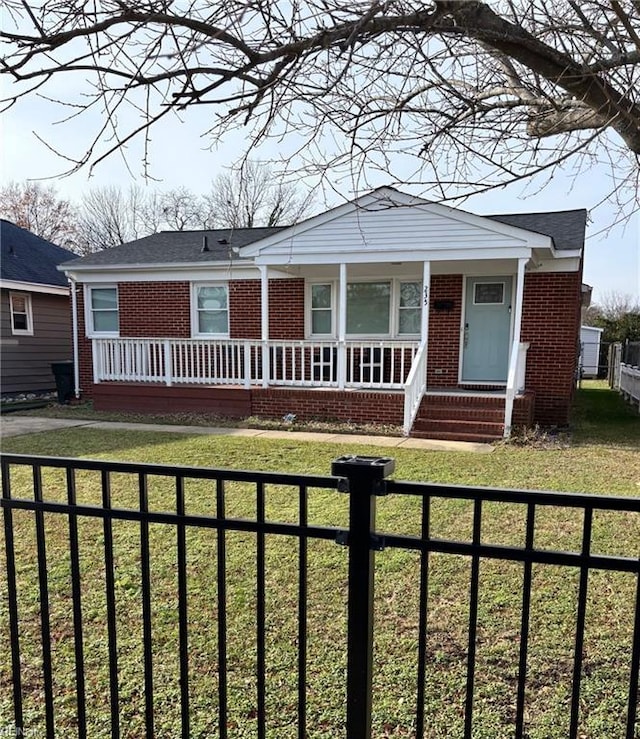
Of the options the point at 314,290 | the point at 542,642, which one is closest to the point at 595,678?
the point at 542,642

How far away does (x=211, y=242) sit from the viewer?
1411cm

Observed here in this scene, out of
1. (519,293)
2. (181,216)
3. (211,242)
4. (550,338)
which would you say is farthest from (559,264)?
(181,216)

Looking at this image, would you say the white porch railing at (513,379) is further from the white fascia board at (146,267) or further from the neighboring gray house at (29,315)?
the neighboring gray house at (29,315)

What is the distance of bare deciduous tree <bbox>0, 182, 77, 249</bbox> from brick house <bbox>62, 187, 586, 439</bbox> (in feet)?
65.6

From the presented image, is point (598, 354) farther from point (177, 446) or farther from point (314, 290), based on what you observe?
point (177, 446)

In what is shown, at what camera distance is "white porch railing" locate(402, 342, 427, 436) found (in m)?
8.90

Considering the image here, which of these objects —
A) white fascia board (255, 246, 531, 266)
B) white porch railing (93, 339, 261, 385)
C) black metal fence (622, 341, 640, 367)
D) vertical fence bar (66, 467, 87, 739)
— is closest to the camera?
vertical fence bar (66, 467, 87, 739)

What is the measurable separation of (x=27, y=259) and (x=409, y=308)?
12.1m

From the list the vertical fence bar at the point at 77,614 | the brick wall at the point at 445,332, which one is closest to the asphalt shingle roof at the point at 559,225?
the brick wall at the point at 445,332

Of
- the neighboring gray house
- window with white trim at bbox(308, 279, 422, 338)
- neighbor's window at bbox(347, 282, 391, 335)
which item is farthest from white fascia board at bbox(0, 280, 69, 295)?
neighbor's window at bbox(347, 282, 391, 335)

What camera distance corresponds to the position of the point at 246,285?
12.5 meters

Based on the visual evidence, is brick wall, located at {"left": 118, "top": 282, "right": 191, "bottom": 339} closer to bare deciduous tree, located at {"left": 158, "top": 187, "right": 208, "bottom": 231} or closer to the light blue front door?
the light blue front door

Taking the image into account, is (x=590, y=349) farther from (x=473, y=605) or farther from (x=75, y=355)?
(x=473, y=605)

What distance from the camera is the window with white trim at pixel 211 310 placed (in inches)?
502
